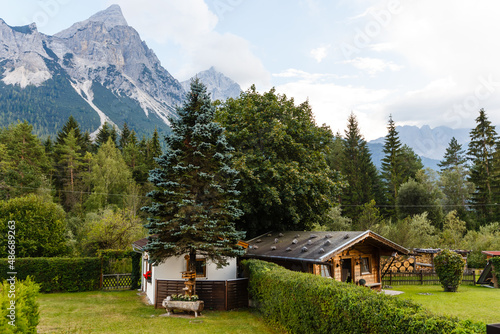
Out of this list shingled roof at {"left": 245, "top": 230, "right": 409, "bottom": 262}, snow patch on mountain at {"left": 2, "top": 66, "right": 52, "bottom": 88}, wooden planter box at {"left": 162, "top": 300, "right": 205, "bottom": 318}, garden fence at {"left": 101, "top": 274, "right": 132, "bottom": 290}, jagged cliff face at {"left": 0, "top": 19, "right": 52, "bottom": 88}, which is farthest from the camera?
jagged cliff face at {"left": 0, "top": 19, "right": 52, "bottom": 88}

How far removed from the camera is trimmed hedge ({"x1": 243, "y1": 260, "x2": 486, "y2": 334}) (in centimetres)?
598

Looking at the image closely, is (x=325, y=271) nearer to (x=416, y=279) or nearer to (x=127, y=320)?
(x=127, y=320)

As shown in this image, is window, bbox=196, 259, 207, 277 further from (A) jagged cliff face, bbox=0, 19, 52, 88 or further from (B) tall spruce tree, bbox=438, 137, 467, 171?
(A) jagged cliff face, bbox=0, 19, 52, 88

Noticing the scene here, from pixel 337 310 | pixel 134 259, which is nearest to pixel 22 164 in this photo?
pixel 134 259

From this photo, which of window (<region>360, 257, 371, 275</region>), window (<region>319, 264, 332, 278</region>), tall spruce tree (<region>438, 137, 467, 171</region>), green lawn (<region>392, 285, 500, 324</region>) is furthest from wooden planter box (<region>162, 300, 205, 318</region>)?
tall spruce tree (<region>438, 137, 467, 171</region>)

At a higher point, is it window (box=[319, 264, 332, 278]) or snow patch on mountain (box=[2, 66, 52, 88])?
snow patch on mountain (box=[2, 66, 52, 88])

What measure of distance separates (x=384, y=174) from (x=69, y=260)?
51.9m

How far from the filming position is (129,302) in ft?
62.7

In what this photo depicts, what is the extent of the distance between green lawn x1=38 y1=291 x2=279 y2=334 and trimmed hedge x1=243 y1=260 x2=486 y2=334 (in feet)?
4.92

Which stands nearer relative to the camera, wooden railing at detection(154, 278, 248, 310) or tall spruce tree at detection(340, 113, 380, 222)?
wooden railing at detection(154, 278, 248, 310)

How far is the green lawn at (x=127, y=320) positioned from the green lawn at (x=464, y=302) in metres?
7.27

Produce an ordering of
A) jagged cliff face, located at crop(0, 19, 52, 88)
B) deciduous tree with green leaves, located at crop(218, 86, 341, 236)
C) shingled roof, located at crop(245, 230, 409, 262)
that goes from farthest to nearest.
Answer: jagged cliff face, located at crop(0, 19, 52, 88) < deciduous tree with green leaves, located at crop(218, 86, 341, 236) < shingled roof, located at crop(245, 230, 409, 262)

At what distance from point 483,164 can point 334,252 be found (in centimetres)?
4517

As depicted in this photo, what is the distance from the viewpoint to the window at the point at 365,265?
20.9 m
